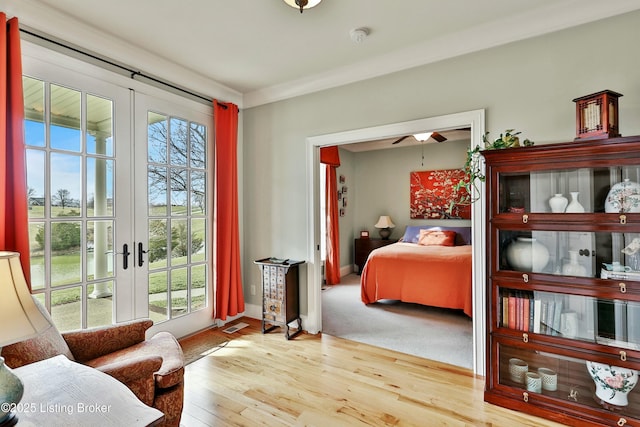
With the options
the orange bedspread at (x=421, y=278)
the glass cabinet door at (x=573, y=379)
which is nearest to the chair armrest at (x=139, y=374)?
the glass cabinet door at (x=573, y=379)

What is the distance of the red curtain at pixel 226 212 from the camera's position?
11.1 ft

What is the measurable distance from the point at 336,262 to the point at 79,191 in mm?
4186

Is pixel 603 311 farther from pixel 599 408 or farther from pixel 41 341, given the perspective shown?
pixel 41 341

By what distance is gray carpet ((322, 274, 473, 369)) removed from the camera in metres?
2.93

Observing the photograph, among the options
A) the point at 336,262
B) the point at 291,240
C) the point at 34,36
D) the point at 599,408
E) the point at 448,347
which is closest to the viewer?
the point at 599,408

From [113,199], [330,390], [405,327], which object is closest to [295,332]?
[330,390]

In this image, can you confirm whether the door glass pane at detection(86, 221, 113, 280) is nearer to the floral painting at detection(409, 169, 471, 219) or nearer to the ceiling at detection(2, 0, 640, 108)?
the ceiling at detection(2, 0, 640, 108)

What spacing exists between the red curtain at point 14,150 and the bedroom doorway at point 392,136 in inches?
89.0

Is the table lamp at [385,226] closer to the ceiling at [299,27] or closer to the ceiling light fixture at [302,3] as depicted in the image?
the ceiling at [299,27]

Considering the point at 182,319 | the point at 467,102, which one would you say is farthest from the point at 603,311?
the point at 182,319

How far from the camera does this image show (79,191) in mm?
2377

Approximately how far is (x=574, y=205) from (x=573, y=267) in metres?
0.39

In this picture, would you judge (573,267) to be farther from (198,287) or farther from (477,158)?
(198,287)

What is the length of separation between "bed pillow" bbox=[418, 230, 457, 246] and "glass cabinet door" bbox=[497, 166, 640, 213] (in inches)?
133
